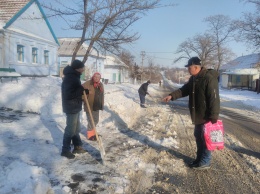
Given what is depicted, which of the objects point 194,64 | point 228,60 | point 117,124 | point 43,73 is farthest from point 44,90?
point 228,60

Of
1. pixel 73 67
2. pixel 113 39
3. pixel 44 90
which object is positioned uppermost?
pixel 113 39

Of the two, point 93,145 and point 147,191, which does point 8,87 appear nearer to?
point 93,145

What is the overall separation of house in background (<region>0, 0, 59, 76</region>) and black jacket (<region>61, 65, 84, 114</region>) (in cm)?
1271

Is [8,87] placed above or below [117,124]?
above

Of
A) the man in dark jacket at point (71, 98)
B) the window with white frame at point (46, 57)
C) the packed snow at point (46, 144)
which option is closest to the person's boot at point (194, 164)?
the packed snow at point (46, 144)

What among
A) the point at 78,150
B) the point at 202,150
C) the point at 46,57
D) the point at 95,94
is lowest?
the point at 78,150

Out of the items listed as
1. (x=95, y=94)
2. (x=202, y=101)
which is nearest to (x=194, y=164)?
(x=202, y=101)

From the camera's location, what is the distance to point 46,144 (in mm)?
5594

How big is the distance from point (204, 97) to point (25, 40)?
18.5 m

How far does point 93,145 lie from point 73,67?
1830 millimetres

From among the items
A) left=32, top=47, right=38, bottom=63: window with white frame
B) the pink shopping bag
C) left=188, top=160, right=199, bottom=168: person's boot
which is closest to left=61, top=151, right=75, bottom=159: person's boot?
left=188, top=160, right=199, bottom=168: person's boot

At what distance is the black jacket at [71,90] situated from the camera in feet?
16.0

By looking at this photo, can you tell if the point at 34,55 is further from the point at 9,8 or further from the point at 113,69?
the point at 113,69

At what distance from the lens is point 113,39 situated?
11.6 metres
